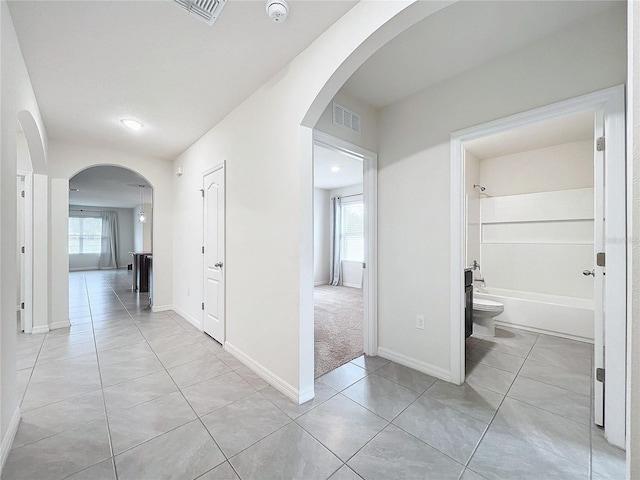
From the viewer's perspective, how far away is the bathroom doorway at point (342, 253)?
8.89 feet

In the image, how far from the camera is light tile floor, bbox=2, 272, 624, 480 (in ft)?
4.52

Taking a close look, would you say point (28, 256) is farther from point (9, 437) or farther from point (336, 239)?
point (336, 239)

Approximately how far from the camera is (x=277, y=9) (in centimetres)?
149

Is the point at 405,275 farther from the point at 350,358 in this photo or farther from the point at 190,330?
the point at 190,330

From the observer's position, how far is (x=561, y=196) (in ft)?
12.0

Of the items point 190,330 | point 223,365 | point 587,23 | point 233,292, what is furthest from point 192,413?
point 587,23

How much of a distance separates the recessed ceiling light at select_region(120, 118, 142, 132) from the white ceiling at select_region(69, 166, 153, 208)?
6.41 ft

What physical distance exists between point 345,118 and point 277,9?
1.11m

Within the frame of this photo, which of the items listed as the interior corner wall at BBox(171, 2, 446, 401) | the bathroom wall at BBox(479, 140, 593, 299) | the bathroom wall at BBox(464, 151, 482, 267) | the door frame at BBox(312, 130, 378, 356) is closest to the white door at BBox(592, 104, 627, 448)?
the interior corner wall at BBox(171, 2, 446, 401)

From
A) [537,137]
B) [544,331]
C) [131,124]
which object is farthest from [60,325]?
[537,137]

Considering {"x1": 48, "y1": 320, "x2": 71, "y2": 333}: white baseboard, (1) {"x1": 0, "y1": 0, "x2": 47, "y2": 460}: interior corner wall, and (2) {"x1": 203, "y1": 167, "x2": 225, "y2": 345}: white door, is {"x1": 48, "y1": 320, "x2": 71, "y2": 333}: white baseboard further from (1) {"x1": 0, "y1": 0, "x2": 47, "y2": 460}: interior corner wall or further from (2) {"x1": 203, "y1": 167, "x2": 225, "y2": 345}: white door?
(1) {"x1": 0, "y1": 0, "x2": 47, "y2": 460}: interior corner wall

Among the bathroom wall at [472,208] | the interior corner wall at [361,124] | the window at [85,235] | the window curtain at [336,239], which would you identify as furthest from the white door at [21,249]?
the window at [85,235]

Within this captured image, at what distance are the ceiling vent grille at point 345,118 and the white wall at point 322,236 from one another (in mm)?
4322

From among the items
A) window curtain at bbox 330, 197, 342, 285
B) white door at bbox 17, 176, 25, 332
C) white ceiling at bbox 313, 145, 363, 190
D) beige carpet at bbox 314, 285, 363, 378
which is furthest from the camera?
window curtain at bbox 330, 197, 342, 285
